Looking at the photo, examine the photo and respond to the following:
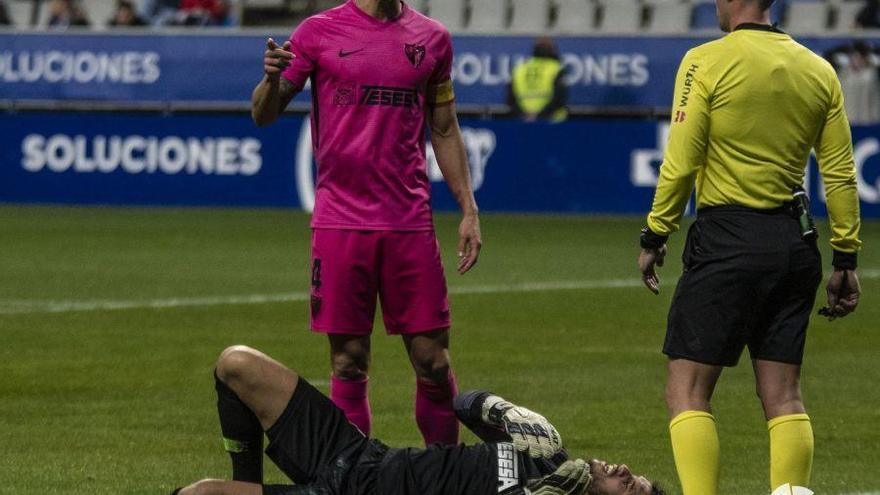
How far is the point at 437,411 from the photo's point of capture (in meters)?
7.49

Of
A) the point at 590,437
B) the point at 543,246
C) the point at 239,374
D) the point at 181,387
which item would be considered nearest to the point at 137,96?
the point at 543,246

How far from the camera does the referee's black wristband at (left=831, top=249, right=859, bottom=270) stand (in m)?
6.67

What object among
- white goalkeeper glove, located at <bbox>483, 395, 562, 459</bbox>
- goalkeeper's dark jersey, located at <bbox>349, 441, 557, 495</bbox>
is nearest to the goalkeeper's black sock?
goalkeeper's dark jersey, located at <bbox>349, 441, 557, 495</bbox>

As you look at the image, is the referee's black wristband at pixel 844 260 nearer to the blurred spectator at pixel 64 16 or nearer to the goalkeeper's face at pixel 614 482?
the goalkeeper's face at pixel 614 482

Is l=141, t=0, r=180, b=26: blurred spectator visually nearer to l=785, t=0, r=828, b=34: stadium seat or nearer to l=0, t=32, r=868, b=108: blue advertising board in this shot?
l=0, t=32, r=868, b=108: blue advertising board

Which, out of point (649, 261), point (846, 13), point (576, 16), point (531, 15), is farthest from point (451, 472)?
point (531, 15)

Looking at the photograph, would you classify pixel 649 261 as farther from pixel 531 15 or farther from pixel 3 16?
pixel 3 16

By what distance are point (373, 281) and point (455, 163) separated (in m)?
0.59

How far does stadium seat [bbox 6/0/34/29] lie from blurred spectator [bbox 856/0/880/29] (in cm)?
1267

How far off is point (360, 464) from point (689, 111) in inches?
61.3

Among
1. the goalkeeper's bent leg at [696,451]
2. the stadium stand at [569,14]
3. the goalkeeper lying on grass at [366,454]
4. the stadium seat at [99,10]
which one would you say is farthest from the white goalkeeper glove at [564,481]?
the stadium seat at [99,10]

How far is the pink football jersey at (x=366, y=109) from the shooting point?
7.21 m

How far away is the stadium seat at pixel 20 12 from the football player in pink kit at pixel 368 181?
23625 millimetres

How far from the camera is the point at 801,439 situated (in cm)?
648
